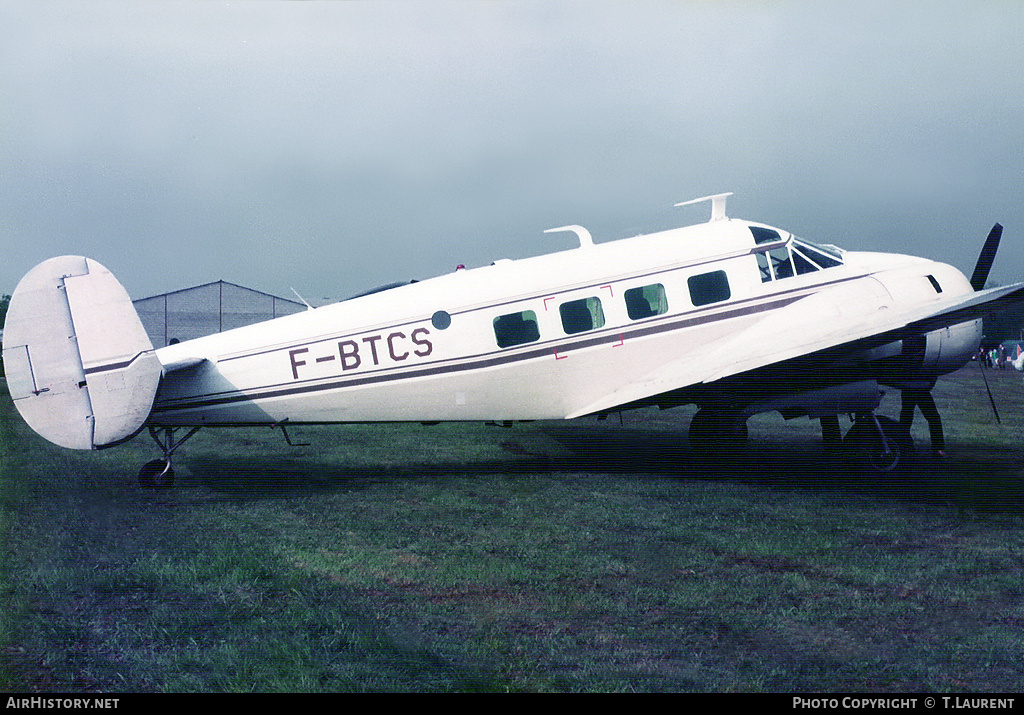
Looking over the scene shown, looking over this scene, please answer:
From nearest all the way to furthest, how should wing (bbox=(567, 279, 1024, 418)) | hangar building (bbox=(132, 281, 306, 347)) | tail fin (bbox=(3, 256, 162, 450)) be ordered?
tail fin (bbox=(3, 256, 162, 450))
wing (bbox=(567, 279, 1024, 418))
hangar building (bbox=(132, 281, 306, 347))

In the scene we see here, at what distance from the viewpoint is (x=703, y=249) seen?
29.4 ft

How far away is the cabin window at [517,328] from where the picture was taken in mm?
8648

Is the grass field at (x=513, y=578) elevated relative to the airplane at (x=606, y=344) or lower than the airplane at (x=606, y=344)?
lower

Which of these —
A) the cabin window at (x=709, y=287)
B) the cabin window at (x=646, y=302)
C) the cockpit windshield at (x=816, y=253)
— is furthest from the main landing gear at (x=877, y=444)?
the cockpit windshield at (x=816, y=253)

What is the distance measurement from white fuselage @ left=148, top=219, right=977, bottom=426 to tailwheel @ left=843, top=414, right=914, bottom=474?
1019 millimetres

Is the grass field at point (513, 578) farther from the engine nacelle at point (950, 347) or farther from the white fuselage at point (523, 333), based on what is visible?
the engine nacelle at point (950, 347)

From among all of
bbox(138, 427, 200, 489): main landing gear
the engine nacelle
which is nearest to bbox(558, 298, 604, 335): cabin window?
the engine nacelle

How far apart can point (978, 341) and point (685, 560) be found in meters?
5.88

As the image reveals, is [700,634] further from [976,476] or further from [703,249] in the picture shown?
[976,476]

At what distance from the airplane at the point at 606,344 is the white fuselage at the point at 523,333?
2 centimetres

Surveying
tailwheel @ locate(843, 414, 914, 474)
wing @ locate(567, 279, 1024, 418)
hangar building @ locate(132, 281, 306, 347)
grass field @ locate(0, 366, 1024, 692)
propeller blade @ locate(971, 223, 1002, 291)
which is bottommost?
tailwheel @ locate(843, 414, 914, 474)

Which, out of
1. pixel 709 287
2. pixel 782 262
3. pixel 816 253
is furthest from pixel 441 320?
pixel 816 253

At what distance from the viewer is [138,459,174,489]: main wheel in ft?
26.7

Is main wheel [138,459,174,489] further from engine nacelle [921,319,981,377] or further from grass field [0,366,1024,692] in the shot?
engine nacelle [921,319,981,377]
